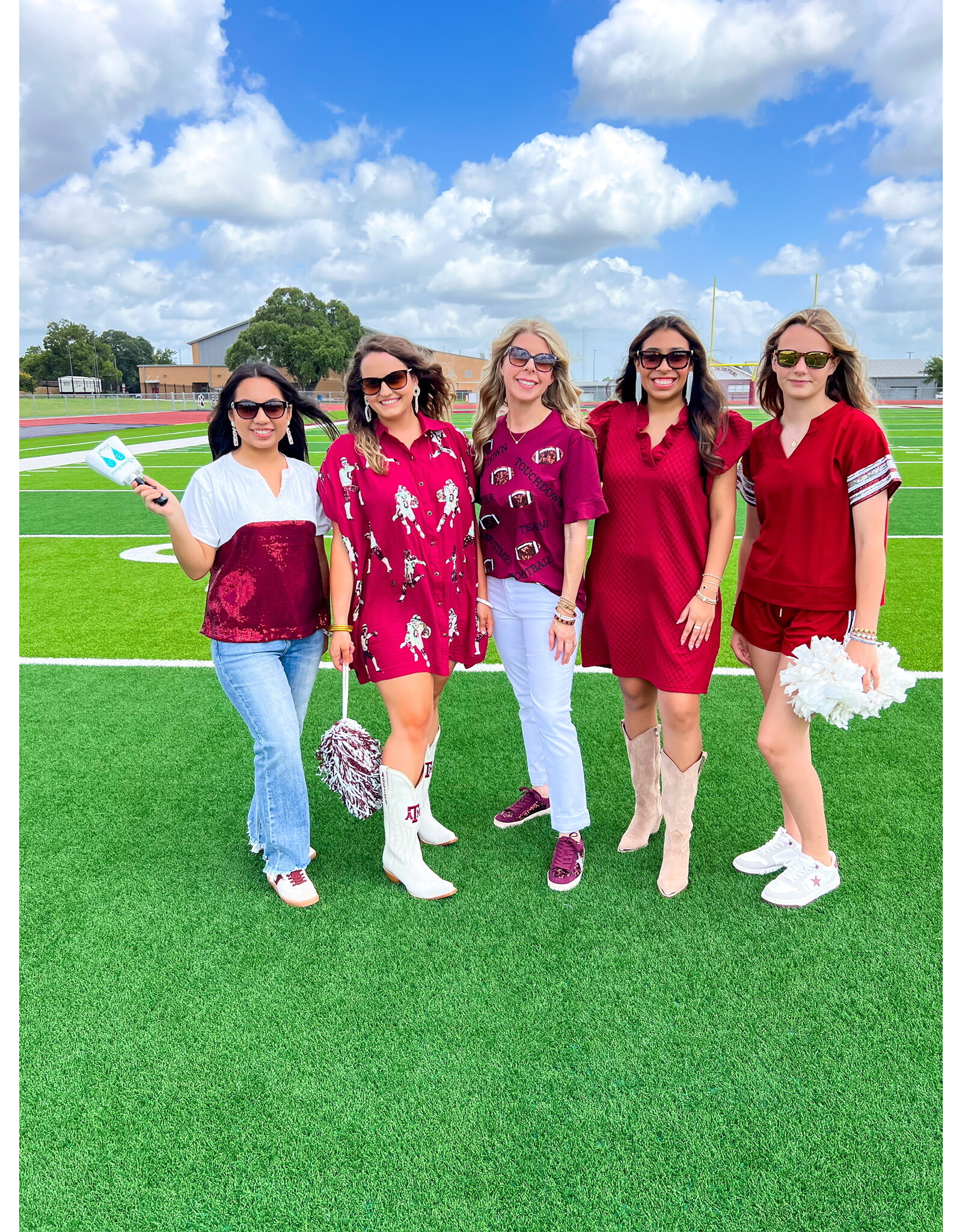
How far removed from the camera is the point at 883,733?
461 cm

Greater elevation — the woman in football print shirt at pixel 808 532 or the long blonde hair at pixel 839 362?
the long blonde hair at pixel 839 362

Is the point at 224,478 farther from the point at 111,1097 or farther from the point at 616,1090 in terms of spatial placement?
the point at 616,1090

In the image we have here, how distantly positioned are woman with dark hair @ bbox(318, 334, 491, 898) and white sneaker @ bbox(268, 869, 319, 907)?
1.17 ft

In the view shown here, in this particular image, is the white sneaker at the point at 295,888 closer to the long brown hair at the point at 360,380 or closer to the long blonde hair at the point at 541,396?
the long brown hair at the point at 360,380

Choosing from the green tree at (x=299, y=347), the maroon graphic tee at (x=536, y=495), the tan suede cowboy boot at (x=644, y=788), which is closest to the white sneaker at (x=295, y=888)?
the tan suede cowboy boot at (x=644, y=788)

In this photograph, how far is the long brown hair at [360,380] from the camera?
296 centimetres

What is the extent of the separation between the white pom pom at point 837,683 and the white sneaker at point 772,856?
0.75 meters

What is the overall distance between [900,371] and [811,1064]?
11904 cm

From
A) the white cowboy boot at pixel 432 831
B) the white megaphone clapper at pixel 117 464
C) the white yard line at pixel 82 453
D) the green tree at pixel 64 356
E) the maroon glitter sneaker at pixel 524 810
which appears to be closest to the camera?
the white megaphone clapper at pixel 117 464

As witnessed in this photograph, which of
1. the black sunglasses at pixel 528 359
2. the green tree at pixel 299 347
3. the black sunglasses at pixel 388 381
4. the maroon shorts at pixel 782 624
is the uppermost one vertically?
the green tree at pixel 299 347

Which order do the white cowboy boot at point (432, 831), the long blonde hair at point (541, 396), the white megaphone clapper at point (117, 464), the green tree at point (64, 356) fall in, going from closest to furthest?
1. the white megaphone clapper at point (117, 464)
2. the long blonde hair at point (541, 396)
3. the white cowboy boot at point (432, 831)
4. the green tree at point (64, 356)

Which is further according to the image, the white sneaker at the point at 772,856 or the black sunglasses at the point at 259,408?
the white sneaker at the point at 772,856

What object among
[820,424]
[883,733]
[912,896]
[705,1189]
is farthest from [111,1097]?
[883,733]

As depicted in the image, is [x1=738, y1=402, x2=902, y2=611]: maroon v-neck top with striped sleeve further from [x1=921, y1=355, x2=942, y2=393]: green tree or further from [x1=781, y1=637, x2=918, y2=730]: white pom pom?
[x1=921, y1=355, x2=942, y2=393]: green tree
